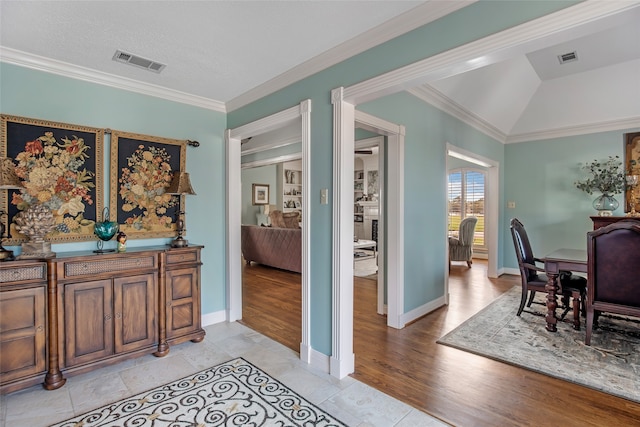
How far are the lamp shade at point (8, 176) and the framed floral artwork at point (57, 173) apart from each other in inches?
4.3

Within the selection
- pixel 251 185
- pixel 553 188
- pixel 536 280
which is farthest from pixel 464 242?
pixel 251 185

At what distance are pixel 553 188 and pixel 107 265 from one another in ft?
21.8

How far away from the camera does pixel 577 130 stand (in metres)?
5.31

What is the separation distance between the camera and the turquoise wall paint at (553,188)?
521cm

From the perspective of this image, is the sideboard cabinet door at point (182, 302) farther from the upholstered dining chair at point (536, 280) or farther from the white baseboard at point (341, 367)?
the upholstered dining chair at point (536, 280)

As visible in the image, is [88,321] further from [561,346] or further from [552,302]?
[552,302]

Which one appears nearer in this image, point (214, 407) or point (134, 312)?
point (214, 407)

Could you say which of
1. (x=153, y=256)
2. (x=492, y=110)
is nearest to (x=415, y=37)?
(x=153, y=256)

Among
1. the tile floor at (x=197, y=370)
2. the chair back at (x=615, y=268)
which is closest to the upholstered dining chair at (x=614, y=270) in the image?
the chair back at (x=615, y=268)

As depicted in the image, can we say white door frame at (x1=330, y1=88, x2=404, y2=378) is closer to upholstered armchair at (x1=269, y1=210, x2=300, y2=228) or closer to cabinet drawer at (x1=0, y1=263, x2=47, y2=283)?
cabinet drawer at (x1=0, y1=263, x2=47, y2=283)

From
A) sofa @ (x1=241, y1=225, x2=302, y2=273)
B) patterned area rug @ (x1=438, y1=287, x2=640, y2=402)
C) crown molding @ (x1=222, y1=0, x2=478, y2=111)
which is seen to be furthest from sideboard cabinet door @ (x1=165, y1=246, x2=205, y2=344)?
sofa @ (x1=241, y1=225, x2=302, y2=273)

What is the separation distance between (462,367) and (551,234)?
433cm

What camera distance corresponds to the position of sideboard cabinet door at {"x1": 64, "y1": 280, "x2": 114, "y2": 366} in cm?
234

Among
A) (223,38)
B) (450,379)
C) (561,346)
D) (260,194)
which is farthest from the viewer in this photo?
(260,194)
